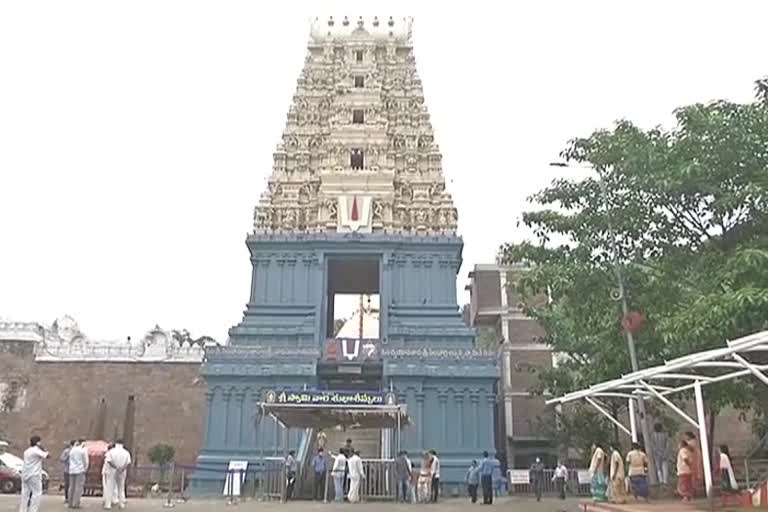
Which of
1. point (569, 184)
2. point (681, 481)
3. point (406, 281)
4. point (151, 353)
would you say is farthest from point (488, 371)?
point (151, 353)

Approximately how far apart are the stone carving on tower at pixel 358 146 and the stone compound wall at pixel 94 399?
1003 cm

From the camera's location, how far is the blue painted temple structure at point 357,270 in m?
28.2

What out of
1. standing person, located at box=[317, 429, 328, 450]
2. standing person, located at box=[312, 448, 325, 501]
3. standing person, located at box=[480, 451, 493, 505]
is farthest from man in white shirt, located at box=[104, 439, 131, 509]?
standing person, located at box=[480, 451, 493, 505]

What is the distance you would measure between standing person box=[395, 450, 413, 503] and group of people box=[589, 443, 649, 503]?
5.42m

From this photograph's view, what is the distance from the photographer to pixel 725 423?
36.2 m

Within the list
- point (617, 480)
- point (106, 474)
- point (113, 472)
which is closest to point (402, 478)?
point (617, 480)

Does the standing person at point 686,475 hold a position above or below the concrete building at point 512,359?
below

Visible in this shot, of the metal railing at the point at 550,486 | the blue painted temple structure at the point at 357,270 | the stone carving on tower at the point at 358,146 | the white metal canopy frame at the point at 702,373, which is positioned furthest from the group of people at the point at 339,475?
the stone carving on tower at the point at 358,146

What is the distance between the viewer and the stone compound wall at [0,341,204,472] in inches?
1444

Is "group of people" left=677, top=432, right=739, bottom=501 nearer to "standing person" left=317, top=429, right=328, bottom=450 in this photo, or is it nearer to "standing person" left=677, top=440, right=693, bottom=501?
"standing person" left=677, top=440, right=693, bottom=501

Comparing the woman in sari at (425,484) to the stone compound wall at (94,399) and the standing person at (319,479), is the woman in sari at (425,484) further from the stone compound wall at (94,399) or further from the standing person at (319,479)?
the stone compound wall at (94,399)

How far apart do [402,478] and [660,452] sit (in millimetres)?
6665

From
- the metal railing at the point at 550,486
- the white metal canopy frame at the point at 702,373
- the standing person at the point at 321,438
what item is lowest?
the metal railing at the point at 550,486

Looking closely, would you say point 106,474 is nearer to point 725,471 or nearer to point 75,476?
point 75,476
